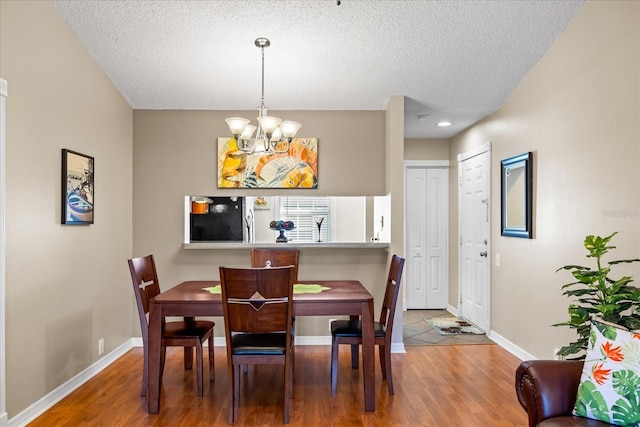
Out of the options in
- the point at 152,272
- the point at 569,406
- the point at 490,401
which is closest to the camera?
the point at 569,406

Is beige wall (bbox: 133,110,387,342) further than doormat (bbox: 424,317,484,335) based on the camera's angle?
No

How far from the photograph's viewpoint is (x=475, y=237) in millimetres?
5359

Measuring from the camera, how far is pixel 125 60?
388 cm

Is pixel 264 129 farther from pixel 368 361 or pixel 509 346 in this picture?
pixel 509 346

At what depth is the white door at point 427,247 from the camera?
643 cm

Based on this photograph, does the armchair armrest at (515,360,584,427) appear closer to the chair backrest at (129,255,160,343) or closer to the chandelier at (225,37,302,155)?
the chandelier at (225,37,302,155)

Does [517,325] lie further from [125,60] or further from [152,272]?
[125,60]

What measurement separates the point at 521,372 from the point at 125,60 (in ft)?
12.3

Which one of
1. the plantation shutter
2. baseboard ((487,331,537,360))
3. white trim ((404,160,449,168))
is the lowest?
baseboard ((487,331,537,360))

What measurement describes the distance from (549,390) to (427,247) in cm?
453

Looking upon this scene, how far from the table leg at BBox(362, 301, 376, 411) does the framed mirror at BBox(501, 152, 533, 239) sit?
185 cm

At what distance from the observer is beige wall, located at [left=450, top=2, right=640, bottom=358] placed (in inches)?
110

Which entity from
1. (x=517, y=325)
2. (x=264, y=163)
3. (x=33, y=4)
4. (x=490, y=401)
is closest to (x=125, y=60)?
(x=33, y=4)

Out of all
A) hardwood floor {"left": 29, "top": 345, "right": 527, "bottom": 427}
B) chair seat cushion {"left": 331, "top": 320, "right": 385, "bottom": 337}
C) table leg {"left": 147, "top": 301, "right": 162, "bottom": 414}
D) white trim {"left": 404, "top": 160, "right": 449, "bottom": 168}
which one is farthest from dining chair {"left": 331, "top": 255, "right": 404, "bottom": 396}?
white trim {"left": 404, "top": 160, "right": 449, "bottom": 168}
